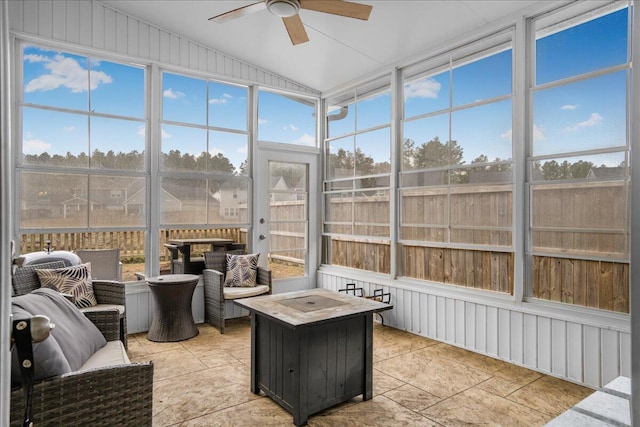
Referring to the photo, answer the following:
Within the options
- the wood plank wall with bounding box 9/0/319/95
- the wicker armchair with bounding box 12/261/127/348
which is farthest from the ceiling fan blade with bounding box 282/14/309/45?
the wicker armchair with bounding box 12/261/127/348

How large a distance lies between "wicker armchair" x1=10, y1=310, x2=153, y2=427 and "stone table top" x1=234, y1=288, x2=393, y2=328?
86cm

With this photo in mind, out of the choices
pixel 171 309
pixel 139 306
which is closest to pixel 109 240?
pixel 139 306

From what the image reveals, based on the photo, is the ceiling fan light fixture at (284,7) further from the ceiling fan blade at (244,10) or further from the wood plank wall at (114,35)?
the wood plank wall at (114,35)

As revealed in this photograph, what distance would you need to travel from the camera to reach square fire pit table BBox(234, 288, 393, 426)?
2465 mm

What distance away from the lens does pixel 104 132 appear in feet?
13.8

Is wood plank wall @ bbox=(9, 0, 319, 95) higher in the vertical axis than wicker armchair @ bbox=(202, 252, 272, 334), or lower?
higher

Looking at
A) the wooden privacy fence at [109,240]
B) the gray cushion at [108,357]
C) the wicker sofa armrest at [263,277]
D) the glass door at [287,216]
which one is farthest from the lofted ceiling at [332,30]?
the gray cushion at [108,357]

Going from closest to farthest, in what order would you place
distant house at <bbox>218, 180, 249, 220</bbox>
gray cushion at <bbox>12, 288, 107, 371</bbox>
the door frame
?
gray cushion at <bbox>12, 288, 107, 371</bbox>, distant house at <bbox>218, 180, 249, 220</bbox>, the door frame

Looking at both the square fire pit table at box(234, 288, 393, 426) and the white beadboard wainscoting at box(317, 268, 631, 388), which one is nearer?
the square fire pit table at box(234, 288, 393, 426)

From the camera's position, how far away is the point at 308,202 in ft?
18.6

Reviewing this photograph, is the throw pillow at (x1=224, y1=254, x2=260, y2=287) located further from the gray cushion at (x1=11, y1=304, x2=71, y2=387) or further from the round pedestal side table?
the gray cushion at (x1=11, y1=304, x2=71, y2=387)

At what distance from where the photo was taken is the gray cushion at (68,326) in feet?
6.45

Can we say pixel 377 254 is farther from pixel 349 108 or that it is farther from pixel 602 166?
pixel 602 166

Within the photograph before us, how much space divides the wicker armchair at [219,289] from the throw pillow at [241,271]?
0.08 m
